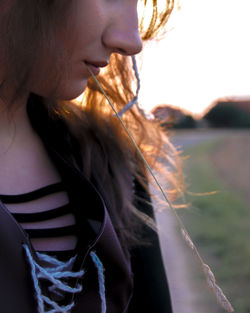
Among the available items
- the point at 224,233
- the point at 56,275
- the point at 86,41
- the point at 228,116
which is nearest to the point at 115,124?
the point at 86,41

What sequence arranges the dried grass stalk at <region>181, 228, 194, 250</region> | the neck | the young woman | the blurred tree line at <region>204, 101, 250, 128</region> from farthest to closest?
the blurred tree line at <region>204, 101, 250, 128</region>
the neck
the young woman
the dried grass stalk at <region>181, 228, 194, 250</region>

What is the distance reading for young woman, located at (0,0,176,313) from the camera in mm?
1006

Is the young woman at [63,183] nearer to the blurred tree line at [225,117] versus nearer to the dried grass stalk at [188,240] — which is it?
the dried grass stalk at [188,240]

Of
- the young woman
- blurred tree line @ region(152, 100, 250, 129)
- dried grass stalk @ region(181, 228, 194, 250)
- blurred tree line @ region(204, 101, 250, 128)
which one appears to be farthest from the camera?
blurred tree line @ region(204, 101, 250, 128)

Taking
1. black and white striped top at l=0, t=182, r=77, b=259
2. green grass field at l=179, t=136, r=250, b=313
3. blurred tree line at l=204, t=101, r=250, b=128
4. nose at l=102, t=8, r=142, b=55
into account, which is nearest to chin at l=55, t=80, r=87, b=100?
nose at l=102, t=8, r=142, b=55

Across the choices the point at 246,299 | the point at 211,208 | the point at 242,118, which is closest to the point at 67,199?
the point at 246,299

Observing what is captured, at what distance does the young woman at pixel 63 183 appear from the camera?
1.01 meters

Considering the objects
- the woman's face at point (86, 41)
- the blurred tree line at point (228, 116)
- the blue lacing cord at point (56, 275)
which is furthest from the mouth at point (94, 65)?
the blurred tree line at point (228, 116)

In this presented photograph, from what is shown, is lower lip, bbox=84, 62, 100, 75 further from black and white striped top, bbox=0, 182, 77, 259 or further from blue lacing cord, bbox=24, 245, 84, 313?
blue lacing cord, bbox=24, 245, 84, 313

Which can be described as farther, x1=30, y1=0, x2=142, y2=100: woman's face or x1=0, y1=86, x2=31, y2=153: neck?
x1=0, y1=86, x2=31, y2=153: neck

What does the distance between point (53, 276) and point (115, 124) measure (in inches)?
24.7

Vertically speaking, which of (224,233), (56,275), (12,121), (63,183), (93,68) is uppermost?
(93,68)

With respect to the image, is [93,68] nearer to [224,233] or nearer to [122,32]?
[122,32]

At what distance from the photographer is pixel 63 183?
1.19 metres
